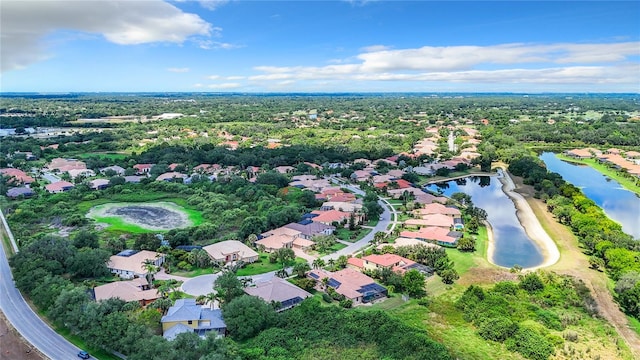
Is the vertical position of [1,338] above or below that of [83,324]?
below

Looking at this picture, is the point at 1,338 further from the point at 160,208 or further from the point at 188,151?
the point at 188,151

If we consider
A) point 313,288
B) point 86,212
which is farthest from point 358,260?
point 86,212

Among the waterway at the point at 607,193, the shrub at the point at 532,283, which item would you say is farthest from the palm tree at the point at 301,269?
the waterway at the point at 607,193

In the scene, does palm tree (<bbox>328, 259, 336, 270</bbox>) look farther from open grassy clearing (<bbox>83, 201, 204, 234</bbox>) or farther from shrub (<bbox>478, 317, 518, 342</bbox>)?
open grassy clearing (<bbox>83, 201, 204, 234</bbox>)

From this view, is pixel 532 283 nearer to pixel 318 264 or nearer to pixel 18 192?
pixel 318 264

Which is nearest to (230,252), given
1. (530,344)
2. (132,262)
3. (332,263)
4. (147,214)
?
(132,262)

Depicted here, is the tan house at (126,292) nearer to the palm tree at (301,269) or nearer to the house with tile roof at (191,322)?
the house with tile roof at (191,322)

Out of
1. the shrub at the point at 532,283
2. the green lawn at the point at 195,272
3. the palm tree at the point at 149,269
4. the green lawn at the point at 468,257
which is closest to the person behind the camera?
the palm tree at the point at 149,269
